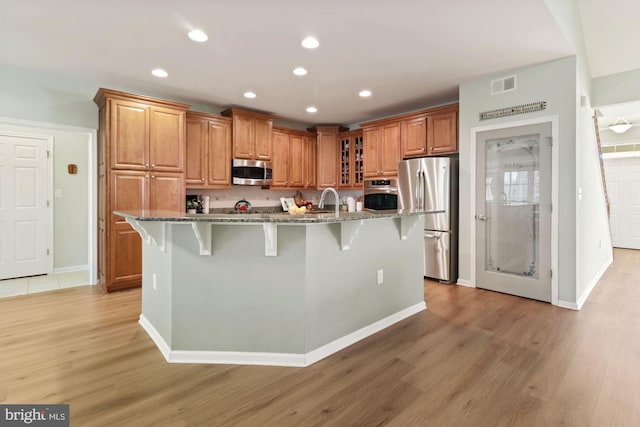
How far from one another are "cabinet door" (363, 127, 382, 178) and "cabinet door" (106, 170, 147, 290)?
3467 mm

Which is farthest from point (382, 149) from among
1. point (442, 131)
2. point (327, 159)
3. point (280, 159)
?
point (280, 159)

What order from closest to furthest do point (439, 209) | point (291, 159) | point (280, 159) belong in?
point (439, 209)
point (280, 159)
point (291, 159)

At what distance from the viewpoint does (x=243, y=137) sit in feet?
17.0

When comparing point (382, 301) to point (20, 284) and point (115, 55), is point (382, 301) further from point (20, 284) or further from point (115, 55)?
point (20, 284)

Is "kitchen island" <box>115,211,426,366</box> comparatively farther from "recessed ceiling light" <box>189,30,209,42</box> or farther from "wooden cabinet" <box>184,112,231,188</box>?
"wooden cabinet" <box>184,112,231,188</box>

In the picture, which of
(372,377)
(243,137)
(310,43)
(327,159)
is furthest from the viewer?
(327,159)

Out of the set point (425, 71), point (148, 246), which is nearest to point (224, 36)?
point (148, 246)

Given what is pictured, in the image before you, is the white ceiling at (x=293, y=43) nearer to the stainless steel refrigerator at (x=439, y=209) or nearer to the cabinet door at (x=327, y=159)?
the stainless steel refrigerator at (x=439, y=209)

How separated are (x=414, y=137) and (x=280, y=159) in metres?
2.32

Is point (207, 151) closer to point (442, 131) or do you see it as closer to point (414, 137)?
point (414, 137)

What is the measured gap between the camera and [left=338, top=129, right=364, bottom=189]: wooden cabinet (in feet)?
20.0

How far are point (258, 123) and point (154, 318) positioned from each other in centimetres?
354

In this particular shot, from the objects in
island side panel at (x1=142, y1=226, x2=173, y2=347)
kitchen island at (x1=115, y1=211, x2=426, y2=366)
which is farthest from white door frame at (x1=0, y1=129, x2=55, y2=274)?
kitchen island at (x1=115, y1=211, x2=426, y2=366)

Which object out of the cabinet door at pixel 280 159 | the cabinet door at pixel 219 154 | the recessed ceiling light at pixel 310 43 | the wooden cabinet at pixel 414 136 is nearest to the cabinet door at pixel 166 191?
the cabinet door at pixel 219 154
